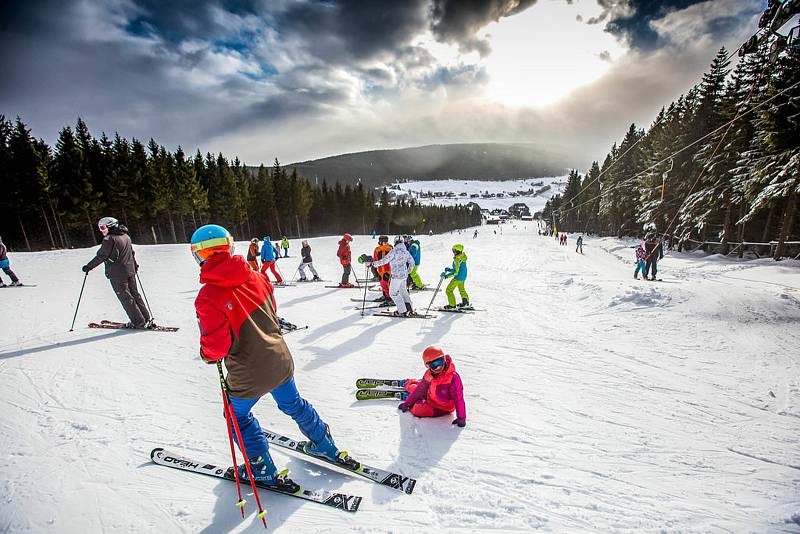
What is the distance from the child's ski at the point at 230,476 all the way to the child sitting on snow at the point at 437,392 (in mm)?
1509

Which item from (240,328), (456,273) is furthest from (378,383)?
(456,273)

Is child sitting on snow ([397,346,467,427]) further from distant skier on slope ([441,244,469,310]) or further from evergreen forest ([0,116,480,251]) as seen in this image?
evergreen forest ([0,116,480,251])

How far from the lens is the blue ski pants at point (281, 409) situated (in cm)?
274

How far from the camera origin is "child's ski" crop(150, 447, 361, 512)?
2791mm

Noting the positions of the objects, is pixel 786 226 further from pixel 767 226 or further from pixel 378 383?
pixel 378 383

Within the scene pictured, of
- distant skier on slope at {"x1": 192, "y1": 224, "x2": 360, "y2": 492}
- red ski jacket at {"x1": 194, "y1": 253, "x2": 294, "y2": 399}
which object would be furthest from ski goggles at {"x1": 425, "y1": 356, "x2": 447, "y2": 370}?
red ski jacket at {"x1": 194, "y1": 253, "x2": 294, "y2": 399}

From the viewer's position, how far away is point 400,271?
857 cm

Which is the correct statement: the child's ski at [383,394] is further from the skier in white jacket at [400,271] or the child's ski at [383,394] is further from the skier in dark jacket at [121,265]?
the skier in dark jacket at [121,265]

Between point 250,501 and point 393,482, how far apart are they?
1.28 meters

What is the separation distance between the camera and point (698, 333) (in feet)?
22.6

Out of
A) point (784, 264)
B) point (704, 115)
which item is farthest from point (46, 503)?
point (704, 115)

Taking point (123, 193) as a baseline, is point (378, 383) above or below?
below

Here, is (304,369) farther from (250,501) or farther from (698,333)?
(698,333)

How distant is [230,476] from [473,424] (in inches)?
108
